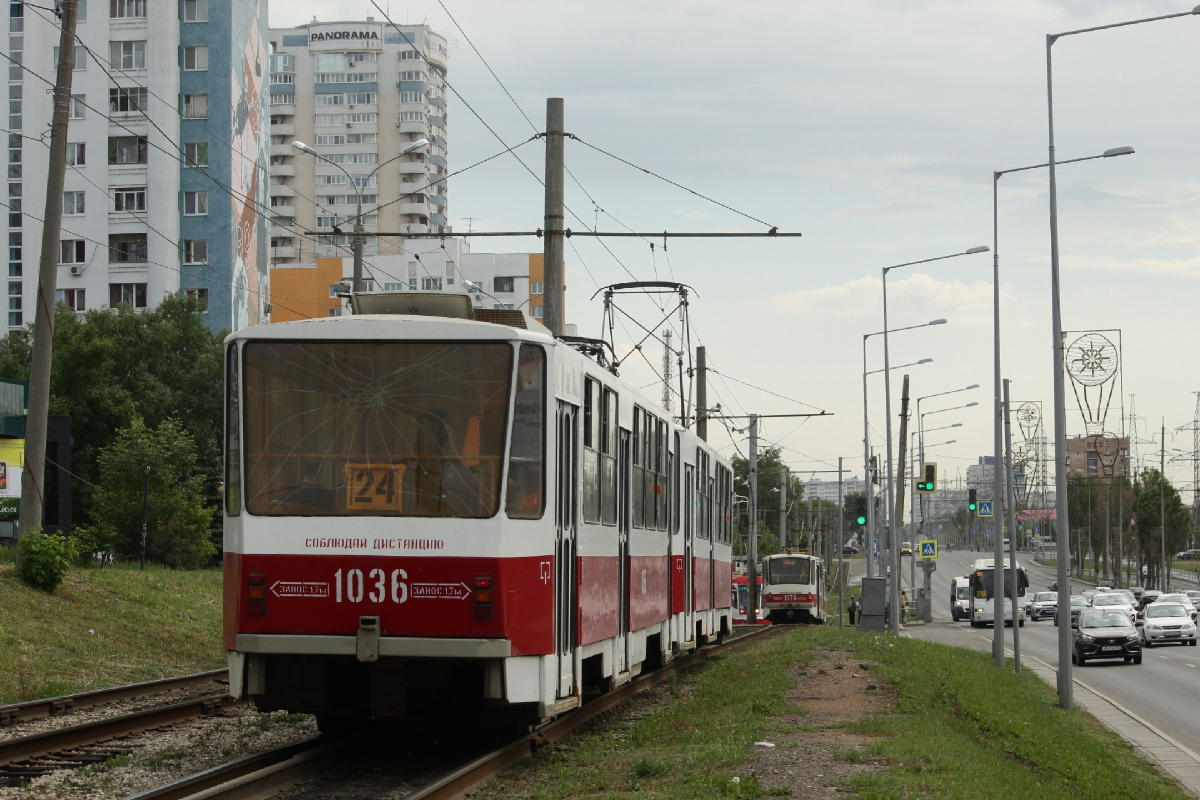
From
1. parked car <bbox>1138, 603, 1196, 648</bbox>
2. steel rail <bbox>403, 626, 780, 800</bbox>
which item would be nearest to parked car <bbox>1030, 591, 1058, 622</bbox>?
parked car <bbox>1138, 603, 1196, 648</bbox>

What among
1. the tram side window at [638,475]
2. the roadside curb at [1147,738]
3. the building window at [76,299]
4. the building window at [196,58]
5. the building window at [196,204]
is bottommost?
the roadside curb at [1147,738]

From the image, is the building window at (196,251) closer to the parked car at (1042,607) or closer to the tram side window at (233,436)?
the parked car at (1042,607)

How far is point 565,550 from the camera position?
11266 millimetres

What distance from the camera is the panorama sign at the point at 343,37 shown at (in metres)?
129

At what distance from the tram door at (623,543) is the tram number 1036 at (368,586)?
3987mm

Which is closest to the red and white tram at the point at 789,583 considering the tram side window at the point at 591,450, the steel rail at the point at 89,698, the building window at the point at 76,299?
the building window at the point at 76,299

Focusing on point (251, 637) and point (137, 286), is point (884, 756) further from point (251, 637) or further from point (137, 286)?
Result: point (137, 286)

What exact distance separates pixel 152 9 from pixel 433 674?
6350 centimetres

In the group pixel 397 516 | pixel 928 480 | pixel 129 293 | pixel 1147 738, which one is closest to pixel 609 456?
pixel 397 516

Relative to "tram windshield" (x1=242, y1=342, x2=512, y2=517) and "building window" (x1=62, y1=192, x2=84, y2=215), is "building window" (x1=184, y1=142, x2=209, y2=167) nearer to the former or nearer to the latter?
"building window" (x1=62, y1=192, x2=84, y2=215)

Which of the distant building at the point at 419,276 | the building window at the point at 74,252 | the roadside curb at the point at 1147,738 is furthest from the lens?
the distant building at the point at 419,276

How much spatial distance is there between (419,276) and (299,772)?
96872 mm

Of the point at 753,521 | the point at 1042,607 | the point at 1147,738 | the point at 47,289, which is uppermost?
the point at 47,289

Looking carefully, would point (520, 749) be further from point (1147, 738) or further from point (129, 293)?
point (129, 293)
